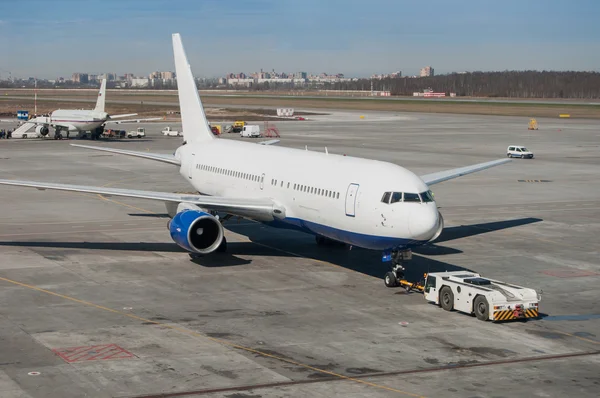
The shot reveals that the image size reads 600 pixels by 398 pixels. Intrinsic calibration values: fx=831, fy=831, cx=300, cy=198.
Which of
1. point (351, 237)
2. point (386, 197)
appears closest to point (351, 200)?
point (351, 237)

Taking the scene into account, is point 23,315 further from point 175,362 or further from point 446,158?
point 446,158

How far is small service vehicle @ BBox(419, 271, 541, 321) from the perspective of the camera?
95.2ft

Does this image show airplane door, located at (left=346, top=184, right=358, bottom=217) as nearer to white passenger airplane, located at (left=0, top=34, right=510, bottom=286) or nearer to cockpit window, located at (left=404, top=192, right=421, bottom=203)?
white passenger airplane, located at (left=0, top=34, right=510, bottom=286)

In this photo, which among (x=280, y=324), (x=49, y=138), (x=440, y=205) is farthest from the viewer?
(x=49, y=138)

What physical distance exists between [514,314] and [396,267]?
19.6 feet

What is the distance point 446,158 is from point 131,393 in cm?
7079

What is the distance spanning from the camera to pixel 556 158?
91188 mm

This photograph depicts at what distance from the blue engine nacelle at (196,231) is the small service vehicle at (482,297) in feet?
34.5

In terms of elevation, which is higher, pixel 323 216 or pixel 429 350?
pixel 323 216

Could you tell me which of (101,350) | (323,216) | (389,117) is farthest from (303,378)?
(389,117)

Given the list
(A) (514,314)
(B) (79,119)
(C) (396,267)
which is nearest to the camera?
(A) (514,314)

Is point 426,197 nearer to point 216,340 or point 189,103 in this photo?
point 216,340

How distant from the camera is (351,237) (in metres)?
34.4

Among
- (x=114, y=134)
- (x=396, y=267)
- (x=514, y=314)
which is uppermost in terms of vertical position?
(x=114, y=134)
